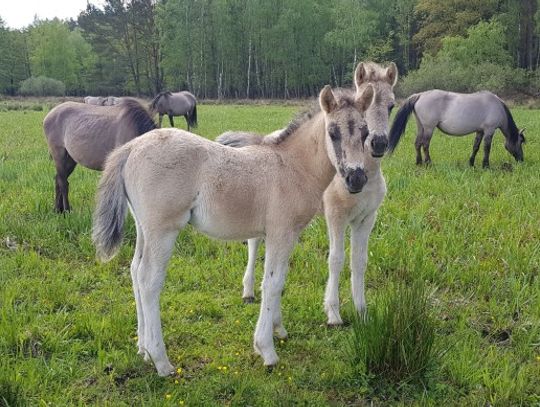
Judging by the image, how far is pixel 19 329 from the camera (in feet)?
11.8

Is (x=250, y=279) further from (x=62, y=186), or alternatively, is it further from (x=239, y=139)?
(x=62, y=186)

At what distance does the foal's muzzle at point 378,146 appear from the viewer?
3936mm

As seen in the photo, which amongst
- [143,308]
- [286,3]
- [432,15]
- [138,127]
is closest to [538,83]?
[432,15]

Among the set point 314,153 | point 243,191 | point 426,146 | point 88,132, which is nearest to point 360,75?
point 314,153

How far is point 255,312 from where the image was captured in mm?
4270

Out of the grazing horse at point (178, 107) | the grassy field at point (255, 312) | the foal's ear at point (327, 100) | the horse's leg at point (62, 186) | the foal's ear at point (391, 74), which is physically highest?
the grazing horse at point (178, 107)

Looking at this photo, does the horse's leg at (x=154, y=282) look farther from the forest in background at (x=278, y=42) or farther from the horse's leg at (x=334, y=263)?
the forest in background at (x=278, y=42)

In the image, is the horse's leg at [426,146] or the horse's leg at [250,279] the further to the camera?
the horse's leg at [426,146]

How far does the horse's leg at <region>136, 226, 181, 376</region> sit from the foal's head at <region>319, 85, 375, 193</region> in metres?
1.23

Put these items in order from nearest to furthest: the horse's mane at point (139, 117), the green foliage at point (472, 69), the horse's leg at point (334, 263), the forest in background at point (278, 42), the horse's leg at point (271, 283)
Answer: the horse's leg at point (271, 283)
the horse's leg at point (334, 263)
the horse's mane at point (139, 117)
the green foliage at point (472, 69)
the forest in background at point (278, 42)

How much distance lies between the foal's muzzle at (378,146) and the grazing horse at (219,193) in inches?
26.2

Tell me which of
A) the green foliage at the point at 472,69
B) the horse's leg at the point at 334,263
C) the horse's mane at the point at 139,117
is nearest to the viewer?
the horse's leg at the point at 334,263

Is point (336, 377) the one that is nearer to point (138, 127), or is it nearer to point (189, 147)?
point (189, 147)

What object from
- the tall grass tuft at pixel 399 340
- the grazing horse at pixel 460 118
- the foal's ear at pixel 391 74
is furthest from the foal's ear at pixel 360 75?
the grazing horse at pixel 460 118
